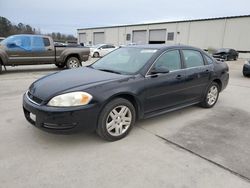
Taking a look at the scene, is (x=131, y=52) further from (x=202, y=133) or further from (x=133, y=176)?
(x=133, y=176)

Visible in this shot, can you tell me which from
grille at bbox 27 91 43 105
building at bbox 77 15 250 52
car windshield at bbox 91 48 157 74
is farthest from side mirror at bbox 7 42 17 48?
building at bbox 77 15 250 52

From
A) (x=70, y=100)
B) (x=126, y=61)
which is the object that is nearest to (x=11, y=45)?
(x=126, y=61)

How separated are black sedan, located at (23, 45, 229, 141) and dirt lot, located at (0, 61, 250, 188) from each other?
32 centimetres

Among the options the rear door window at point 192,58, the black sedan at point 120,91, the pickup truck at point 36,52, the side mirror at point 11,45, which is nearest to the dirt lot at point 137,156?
the black sedan at point 120,91

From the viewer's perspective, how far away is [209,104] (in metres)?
5.48

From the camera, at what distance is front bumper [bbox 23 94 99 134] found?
310 centimetres

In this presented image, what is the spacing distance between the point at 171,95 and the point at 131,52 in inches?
45.4

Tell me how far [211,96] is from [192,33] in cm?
3412

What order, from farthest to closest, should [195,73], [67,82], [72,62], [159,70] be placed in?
[72,62] < [195,73] < [159,70] < [67,82]

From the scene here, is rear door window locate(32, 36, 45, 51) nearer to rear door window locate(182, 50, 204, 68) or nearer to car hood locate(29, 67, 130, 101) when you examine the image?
car hood locate(29, 67, 130, 101)

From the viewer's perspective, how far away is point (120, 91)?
11.5 feet

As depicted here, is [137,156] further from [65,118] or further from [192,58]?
[192,58]

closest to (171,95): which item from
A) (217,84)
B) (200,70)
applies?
(200,70)

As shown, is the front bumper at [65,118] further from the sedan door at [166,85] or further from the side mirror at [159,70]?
the side mirror at [159,70]
